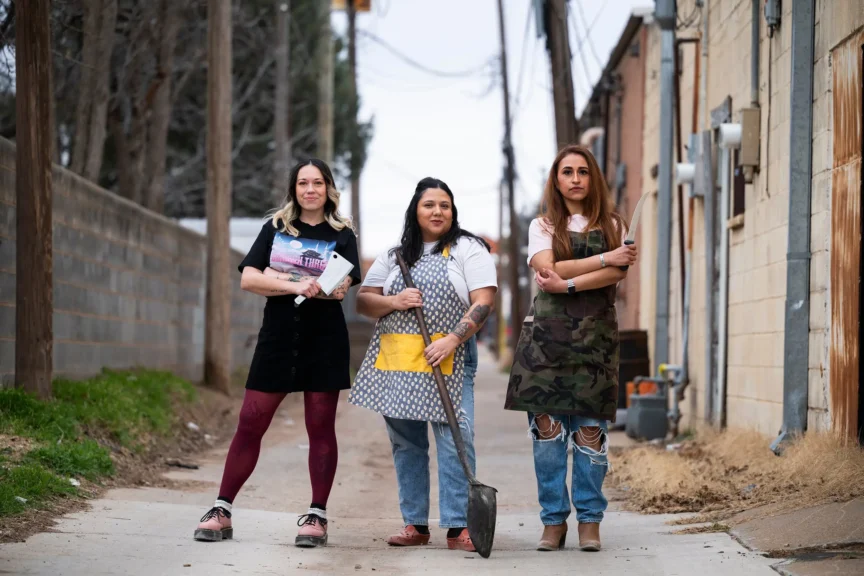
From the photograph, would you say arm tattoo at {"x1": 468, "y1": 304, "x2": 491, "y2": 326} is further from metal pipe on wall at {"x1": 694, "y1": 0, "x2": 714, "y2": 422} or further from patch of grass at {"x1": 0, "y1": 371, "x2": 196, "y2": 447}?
metal pipe on wall at {"x1": 694, "y1": 0, "x2": 714, "y2": 422}

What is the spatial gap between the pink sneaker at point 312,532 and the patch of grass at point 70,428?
1465 millimetres

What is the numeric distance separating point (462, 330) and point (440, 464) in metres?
0.66

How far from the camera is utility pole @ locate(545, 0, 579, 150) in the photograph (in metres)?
13.5

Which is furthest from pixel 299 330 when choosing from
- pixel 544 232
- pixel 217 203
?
pixel 217 203

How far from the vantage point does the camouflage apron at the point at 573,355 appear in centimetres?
554

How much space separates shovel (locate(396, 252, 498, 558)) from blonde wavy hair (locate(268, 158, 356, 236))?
697 mm

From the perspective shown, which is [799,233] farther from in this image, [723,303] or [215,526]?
[215,526]

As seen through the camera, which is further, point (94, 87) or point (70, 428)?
point (94, 87)

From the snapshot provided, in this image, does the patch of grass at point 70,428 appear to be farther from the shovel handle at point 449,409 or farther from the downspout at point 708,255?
the downspout at point 708,255

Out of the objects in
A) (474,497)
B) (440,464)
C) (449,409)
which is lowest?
(474,497)

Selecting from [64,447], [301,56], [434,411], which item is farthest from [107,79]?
[301,56]

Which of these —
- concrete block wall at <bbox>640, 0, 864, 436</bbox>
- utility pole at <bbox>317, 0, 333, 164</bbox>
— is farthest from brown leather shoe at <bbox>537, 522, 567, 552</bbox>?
utility pole at <bbox>317, 0, 333, 164</bbox>

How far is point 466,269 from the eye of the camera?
5785 millimetres

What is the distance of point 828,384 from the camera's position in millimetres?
7160
